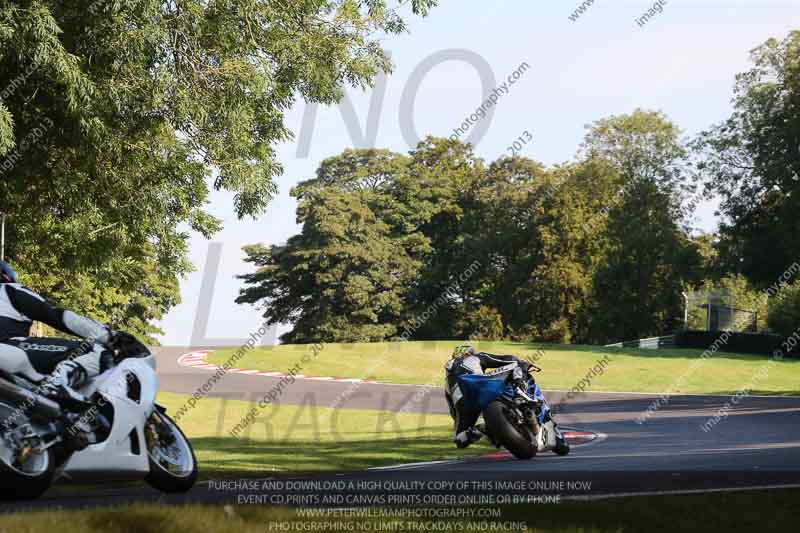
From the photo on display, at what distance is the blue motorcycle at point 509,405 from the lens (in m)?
11.7

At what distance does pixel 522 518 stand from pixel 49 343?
3.31 m

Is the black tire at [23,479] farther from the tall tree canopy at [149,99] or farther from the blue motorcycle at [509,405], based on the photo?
the tall tree canopy at [149,99]

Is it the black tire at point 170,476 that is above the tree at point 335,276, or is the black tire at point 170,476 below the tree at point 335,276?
below

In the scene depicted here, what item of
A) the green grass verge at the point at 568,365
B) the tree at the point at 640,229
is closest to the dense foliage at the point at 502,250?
the tree at the point at 640,229

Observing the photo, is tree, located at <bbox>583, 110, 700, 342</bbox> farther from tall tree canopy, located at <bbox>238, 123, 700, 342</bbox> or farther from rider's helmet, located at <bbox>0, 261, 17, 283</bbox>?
rider's helmet, located at <bbox>0, 261, 17, 283</bbox>

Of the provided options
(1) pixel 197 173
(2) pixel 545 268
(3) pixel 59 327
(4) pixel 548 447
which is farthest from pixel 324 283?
(3) pixel 59 327

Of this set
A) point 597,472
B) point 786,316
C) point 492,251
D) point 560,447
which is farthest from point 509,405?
point 492,251

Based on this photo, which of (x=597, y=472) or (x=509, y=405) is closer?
(x=597, y=472)

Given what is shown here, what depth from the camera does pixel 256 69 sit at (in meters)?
15.7

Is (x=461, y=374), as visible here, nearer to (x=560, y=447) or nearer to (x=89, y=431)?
(x=560, y=447)

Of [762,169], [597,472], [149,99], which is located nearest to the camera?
[597,472]

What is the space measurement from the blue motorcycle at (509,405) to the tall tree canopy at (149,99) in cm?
604

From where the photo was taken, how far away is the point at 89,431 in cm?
651

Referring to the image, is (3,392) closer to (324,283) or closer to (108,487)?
(108,487)
